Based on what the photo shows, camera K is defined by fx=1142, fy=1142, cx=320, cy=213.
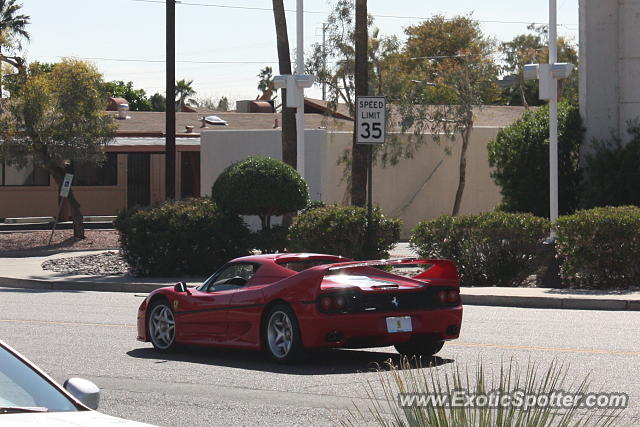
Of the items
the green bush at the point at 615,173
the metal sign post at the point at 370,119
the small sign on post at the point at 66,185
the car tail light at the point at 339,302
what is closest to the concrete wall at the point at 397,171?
the small sign on post at the point at 66,185

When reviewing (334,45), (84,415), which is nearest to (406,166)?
(334,45)

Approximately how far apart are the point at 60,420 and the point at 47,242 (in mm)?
31759

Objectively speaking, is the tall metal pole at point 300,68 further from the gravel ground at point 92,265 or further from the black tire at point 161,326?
the black tire at point 161,326

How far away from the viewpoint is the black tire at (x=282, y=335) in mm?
11836

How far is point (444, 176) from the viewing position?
3888cm

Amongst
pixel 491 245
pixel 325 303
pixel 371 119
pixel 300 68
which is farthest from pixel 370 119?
pixel 325 303

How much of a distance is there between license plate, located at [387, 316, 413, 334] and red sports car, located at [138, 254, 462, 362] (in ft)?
0.03

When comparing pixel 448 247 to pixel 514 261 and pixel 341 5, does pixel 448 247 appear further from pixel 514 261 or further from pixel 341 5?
pixel 341 5

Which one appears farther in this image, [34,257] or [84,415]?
[34,257]

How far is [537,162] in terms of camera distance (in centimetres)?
2694

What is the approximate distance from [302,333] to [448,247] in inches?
417

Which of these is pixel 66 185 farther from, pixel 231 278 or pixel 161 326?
pixel 231 278

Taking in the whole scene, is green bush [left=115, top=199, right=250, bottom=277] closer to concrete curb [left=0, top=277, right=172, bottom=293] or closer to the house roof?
concrete curb [left=0, top=277, right=172, bottom=293]

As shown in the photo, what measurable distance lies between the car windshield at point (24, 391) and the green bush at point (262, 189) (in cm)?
1882
